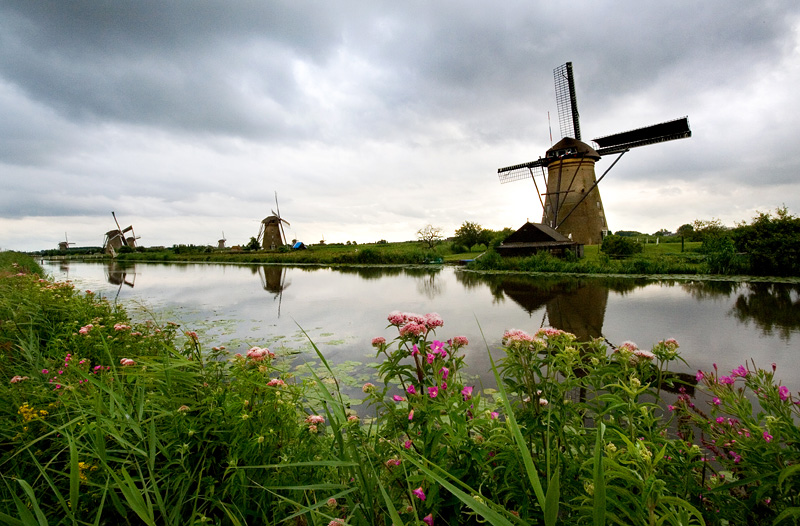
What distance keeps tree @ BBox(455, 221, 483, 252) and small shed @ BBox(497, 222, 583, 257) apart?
14.9m

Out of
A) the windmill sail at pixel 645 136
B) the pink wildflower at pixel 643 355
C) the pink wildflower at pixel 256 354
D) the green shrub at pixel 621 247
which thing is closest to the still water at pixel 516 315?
the pink wildflower at pixel 256 354

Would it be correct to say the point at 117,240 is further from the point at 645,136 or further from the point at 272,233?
the point at 645,136

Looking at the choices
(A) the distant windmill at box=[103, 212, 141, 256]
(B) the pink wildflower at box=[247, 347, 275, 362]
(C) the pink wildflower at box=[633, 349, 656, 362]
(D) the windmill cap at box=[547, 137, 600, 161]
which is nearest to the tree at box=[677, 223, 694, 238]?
(D) the windmill cap at box=[547, 137, 600, 161]

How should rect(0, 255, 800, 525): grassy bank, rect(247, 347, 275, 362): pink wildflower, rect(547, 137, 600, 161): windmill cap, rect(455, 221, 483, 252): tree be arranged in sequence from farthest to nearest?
rect(455, 221, 483, 252): tree, rect(547, 137, 600, 161): windmill cap, rect(247, 347, 275, 362): pink wildflower, rect(0, 255, 800, 525): grassy bank

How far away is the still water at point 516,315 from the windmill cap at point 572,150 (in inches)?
463

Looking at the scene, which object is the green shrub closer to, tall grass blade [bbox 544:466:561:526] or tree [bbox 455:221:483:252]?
tree [bbox 455:221:483:252]

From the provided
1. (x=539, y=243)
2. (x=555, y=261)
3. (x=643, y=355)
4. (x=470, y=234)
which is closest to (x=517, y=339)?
(x=643, y=355)

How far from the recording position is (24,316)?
4328 millimetres

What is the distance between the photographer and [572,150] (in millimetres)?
22672

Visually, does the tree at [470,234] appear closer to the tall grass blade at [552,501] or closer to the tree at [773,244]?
the tree at [773,244]

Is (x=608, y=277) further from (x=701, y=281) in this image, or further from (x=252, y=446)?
(x=252, y=446)

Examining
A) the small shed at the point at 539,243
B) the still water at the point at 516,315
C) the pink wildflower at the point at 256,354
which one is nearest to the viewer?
the pink wildflower at the point at 256,354

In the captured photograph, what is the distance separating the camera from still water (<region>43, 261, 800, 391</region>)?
5383 mm

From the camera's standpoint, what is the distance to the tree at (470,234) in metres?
37.7
